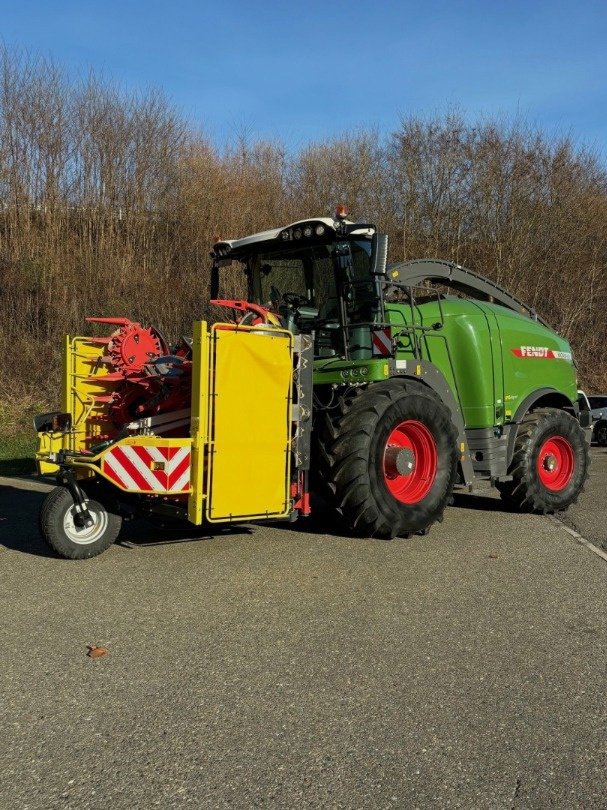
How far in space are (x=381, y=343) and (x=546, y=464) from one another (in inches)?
114

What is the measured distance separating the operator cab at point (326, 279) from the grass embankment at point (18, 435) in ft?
19.0

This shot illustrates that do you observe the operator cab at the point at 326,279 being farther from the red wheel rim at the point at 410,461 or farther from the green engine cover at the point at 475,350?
the red wheel rim at the point at 410,461

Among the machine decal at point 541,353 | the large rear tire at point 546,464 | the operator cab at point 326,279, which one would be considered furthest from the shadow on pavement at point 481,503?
the operator cab at point 326,279

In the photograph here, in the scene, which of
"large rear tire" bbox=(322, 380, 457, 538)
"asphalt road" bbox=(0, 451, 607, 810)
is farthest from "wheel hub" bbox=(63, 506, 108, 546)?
"large rear tire" bbox=(322, 380, 457, 538)

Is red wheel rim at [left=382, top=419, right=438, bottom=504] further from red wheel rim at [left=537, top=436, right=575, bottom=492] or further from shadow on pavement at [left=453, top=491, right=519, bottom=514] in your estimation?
red wheel rim at [left=537, top=436, right=575, bottom=492]

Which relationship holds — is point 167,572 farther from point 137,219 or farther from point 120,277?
point 137,219

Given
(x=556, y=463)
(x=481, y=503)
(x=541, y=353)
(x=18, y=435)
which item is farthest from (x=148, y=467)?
(x=18, y=435)

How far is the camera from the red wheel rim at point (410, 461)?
6398mm

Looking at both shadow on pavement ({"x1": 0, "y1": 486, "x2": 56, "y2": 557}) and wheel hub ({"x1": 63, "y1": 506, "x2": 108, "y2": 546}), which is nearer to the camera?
wheel hub ({"x1": 63, "y1": 506, "x2": 108, "y2": 546})

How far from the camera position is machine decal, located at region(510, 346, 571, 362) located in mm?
8328

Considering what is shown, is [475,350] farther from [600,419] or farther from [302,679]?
[600,419]

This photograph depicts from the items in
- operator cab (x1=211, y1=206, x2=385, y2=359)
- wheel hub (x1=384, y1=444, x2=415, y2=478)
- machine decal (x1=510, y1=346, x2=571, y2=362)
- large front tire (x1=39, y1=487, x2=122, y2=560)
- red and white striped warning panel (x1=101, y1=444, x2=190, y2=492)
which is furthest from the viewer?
machine decal (x1=510, y1=346, x2=571, y2=362)

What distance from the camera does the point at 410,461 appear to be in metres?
6.48

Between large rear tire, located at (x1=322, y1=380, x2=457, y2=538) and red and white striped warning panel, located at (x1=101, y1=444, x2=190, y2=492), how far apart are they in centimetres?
135
